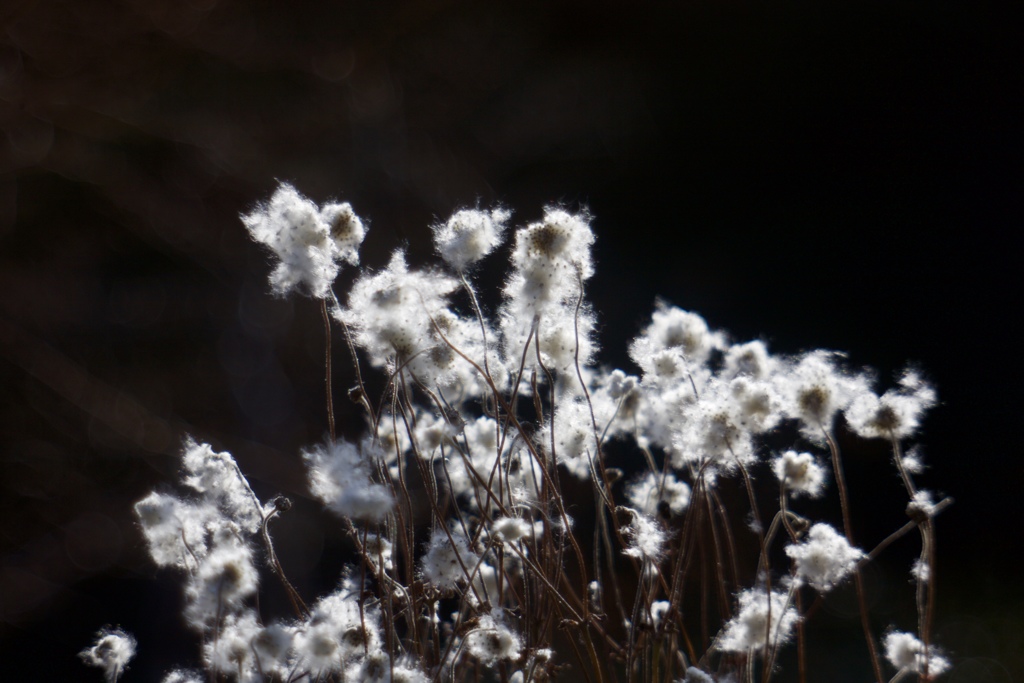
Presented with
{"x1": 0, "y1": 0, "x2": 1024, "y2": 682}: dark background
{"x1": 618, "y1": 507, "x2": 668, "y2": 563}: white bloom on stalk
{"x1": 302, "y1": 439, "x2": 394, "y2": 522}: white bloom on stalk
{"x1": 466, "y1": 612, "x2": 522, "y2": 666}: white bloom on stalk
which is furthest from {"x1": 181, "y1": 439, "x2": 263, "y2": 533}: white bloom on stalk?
{"x1": 0, "y1": 0, "x2": 1024, "y2": 682}: dark background

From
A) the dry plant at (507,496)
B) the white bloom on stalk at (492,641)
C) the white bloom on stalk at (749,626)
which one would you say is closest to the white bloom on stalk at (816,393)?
the dry plant at (507,496)

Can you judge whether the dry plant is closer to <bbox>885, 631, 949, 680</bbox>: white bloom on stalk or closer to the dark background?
<bbox>885, 631, 949, 680</bbox>: white bloom on stalk

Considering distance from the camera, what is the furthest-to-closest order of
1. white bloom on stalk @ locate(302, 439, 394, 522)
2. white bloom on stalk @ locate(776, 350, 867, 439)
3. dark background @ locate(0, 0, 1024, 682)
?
dark background @ locate(0, 0, 1024, 682) < white bloom on stalk @ locate(776, 350, 867, 439) < white bloom on stalk @ locate(302, 439, 394, 522)

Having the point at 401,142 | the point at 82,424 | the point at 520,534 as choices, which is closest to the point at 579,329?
the point at 520,534

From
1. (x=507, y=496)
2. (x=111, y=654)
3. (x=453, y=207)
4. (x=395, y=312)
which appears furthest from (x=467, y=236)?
(x=453, y=207)

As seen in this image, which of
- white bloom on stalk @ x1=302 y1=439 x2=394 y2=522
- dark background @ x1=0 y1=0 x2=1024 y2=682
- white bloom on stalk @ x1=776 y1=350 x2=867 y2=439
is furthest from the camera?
dark background @ x1=0 y1=0 x2=1024 y2=682

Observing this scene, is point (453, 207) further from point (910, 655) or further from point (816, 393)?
point (910, 655)

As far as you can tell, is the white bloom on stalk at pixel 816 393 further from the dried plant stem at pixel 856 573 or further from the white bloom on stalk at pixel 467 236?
the white bloom on stalk at pixel 467 236
